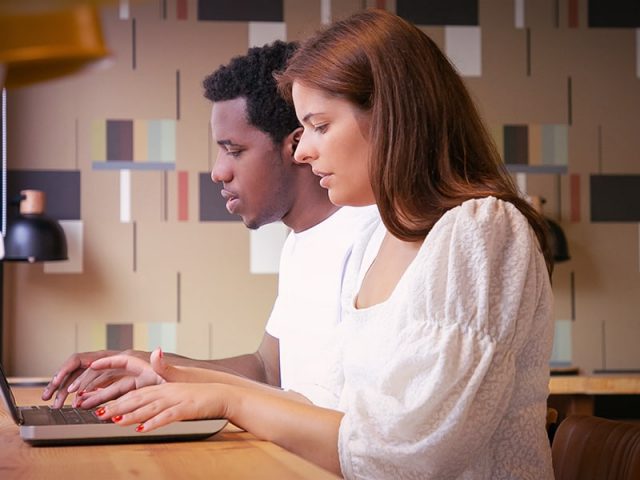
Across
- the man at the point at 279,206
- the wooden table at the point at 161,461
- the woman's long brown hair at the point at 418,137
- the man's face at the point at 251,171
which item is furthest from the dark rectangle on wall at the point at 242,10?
the wooden table at the point at 161,461

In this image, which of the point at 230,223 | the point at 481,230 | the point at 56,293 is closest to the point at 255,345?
the point at 230,223

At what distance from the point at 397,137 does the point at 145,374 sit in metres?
0.51

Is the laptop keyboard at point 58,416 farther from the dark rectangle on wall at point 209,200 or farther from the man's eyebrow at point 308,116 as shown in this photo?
the dark rectangle on wall at point 209,200

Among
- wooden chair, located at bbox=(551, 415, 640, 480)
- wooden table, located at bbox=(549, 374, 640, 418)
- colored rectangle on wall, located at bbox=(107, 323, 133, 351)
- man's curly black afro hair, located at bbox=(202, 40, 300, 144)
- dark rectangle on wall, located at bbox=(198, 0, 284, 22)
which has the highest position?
dark rectangle on wall, located at bbox=(198, 0, 284, 22)

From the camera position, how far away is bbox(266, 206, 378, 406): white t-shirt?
2022mm

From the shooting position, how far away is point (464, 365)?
120 cm

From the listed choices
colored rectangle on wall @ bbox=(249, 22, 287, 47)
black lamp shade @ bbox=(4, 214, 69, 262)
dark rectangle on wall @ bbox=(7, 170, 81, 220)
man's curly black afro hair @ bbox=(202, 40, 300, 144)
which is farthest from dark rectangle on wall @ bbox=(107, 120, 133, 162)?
man's curly black afro hair @ bbox=(202, 40, 300, 144)

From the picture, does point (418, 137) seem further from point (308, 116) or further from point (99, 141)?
point (99, 141)

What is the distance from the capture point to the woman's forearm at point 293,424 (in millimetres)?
1267

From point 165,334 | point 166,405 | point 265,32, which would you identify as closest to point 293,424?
point 166,405

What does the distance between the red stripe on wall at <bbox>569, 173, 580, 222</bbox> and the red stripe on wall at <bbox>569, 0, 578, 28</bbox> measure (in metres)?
0.73

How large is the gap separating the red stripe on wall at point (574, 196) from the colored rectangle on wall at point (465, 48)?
680mm

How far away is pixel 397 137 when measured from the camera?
4.55ft

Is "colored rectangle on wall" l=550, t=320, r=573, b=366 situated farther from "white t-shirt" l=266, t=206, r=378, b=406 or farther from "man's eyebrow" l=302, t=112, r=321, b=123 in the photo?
"man's eyebrow" l=302, t=112, r=321, b=123
